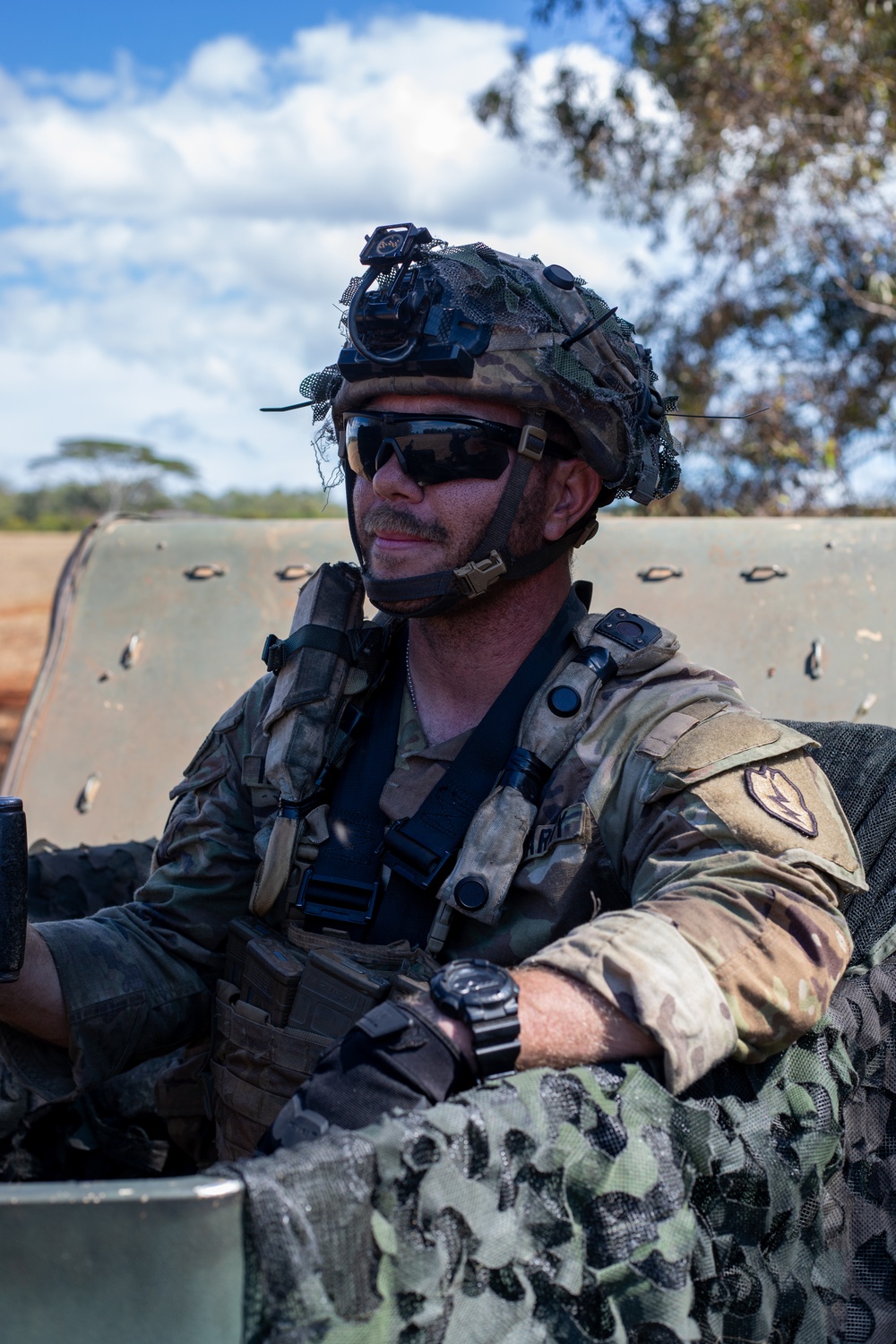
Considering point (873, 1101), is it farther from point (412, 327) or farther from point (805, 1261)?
point (412, 327)

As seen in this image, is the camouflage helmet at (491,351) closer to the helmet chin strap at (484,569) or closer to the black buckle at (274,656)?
the helmet chin strap at (484,569)

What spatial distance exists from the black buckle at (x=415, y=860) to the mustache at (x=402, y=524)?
21.7 inches

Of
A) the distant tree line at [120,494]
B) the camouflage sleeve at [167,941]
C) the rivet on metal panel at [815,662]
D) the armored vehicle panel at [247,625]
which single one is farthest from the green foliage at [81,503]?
the camouflage sleeve at [167,941]

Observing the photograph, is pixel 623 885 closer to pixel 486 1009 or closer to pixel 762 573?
pixel 486 1009

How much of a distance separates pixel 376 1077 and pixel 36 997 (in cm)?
99

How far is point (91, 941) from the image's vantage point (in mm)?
2445

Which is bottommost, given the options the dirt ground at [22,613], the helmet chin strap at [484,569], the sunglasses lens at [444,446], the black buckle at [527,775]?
Answer: the dirt ground at [22,613]

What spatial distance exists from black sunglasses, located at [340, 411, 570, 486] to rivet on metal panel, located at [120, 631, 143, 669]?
2.09 m

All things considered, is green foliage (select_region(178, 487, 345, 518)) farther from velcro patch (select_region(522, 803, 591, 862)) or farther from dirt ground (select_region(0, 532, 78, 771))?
velcro patch (select_region(522, 803, 591, 862))

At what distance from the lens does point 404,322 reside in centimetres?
248

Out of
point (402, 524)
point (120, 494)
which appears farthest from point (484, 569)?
point (120, 494)

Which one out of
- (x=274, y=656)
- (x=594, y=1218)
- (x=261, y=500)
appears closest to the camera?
(x=594, y=1218)

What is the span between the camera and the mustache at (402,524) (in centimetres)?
252

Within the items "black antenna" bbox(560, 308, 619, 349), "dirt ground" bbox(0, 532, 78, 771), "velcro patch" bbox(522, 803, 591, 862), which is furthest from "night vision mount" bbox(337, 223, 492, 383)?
"dirt ground" bbox(0, 532, 78, 771)
